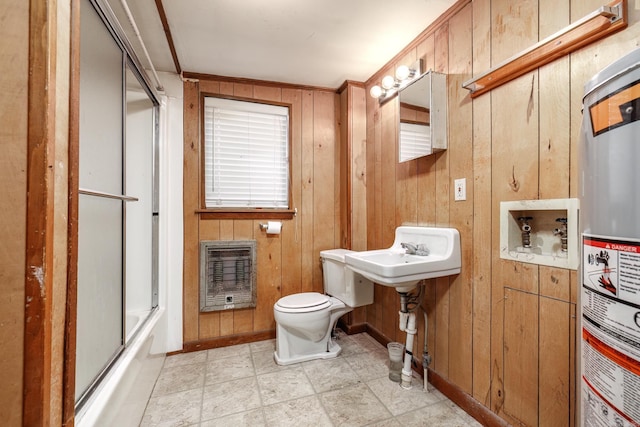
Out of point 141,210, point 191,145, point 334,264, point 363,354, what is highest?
point 191,145

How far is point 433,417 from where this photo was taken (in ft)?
4.84

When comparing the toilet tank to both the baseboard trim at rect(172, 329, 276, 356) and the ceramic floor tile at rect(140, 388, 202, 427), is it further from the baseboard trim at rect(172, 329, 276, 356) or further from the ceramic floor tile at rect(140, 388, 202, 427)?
the ceramic floor tile at rect(140, 388, 202, 427)

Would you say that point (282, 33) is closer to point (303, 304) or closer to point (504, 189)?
point (504, 189)

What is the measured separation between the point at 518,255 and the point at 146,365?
200 centimetres

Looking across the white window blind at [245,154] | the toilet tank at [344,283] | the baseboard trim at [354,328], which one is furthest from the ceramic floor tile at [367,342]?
the white window blind at [245,154]

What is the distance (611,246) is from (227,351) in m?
2.34

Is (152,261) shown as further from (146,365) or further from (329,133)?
(329,133)

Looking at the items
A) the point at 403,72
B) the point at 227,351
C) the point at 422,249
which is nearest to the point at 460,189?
the point at 422,249

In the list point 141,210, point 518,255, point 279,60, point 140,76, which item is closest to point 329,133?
point 279,60

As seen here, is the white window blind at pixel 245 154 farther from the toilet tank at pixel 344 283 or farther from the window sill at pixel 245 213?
the toilet tank at pixel 344 283

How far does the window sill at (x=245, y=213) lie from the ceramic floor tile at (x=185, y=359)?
1.06 m

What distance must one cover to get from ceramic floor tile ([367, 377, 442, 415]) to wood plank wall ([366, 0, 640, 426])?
0.16m

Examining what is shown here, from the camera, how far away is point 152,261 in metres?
2.04

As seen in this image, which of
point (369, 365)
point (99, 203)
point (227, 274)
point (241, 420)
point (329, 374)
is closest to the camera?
point (99, 203)
